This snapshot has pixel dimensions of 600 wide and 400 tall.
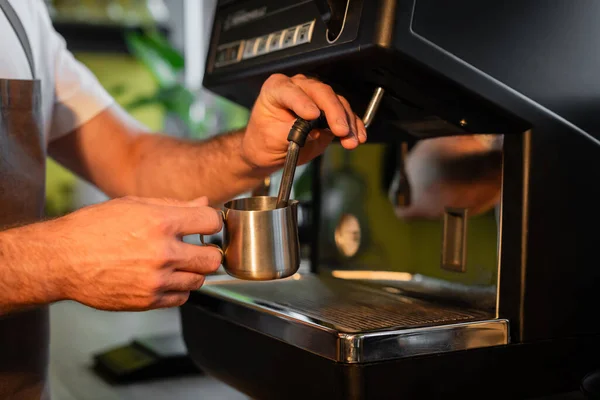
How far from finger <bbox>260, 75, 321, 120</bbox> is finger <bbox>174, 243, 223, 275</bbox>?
147 mm

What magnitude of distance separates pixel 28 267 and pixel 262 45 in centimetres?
31

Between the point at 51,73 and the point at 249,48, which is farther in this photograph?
the point at 51,73

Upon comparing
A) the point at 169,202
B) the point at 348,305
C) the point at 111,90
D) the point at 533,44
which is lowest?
the point at 348,305

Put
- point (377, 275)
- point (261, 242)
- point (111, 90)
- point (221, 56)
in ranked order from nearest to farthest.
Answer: point (261, 242) → point (221, 56) → point (377, 275) → point (111, 90)

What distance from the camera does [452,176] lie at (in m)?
0.87

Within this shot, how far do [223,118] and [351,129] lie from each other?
1.65 meters

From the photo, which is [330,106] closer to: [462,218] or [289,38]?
[289,38]

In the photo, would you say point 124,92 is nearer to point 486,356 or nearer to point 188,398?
point 188,398

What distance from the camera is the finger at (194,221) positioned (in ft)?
1.96

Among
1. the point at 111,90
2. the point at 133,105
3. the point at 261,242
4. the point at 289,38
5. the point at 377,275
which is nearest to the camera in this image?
the point at 261,242

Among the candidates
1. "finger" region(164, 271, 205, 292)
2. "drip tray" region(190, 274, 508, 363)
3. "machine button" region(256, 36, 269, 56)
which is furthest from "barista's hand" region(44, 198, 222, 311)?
"machine button" region(256, 36, 269, 56)

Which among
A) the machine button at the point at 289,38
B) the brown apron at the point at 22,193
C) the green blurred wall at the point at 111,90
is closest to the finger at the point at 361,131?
the machine button at the point at 289,38

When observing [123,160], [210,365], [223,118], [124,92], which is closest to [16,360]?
[210,365]

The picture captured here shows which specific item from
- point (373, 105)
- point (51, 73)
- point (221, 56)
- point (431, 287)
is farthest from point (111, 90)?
point (373, 105)
